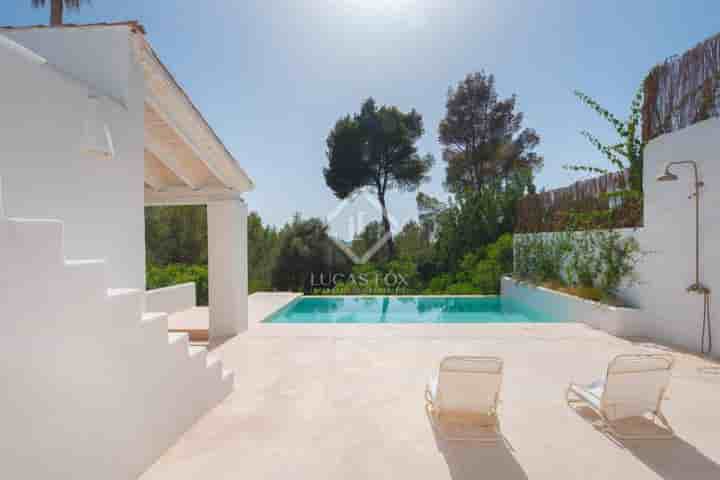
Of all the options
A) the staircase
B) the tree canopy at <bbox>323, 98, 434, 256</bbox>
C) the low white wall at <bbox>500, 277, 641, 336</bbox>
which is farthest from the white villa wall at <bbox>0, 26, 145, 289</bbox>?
the tree canopy at <bbox>323, 98, 434, 256</bbox>

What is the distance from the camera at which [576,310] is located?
34.5 feet

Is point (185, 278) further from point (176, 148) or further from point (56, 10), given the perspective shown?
point (56, 10)

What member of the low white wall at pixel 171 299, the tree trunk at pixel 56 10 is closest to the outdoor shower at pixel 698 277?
the low white wall at pixel 171 299

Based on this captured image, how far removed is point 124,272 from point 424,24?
465 inches

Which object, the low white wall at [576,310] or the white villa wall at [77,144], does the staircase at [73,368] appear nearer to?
the white villa wall at [77,144]

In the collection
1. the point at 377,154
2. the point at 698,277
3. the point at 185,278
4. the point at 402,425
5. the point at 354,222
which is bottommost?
the point at 402,425

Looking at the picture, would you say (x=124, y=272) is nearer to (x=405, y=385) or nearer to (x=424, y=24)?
(x=405, y=385)

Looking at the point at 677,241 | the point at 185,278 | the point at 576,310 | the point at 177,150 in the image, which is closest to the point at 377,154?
the point at 185,278

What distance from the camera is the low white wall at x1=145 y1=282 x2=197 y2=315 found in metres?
10.9

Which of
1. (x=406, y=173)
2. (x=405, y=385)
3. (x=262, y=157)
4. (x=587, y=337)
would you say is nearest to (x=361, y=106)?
(x=406, y=173)

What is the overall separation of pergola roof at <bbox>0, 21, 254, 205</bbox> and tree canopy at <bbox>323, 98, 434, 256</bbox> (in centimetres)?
1321

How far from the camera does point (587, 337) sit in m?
8.66

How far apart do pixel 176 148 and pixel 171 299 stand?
6.32 m

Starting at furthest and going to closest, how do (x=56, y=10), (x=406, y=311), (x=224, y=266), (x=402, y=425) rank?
(x=406, y=311) < (x=56, y=10) < (x=224, y=266) < (x=402, y=425)
